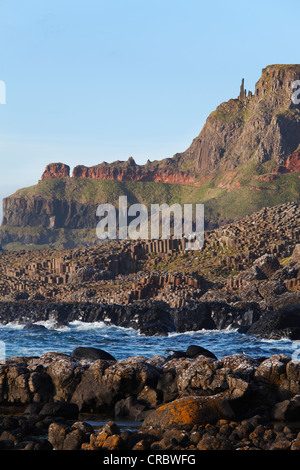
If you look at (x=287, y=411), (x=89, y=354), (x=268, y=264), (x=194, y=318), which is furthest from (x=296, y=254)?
(x=287, y=411)

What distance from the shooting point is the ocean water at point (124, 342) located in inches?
1723

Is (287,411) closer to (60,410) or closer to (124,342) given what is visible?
(60,410)

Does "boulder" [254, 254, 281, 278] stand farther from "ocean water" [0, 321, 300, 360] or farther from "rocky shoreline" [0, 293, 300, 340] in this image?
"ocean water" [0, 321, 300, 360]

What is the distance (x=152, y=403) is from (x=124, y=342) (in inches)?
1120

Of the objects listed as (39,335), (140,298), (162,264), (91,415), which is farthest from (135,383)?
(162,264)

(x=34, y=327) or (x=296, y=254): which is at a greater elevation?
(x=296, y=254)

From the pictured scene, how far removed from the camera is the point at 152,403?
24.5 m

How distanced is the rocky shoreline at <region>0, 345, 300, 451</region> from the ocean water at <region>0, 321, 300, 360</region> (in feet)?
46.4

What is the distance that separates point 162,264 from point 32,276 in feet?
69.8

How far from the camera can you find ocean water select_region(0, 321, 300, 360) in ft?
144

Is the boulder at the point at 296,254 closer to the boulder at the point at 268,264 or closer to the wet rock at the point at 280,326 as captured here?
the boulder at the point at 268,264

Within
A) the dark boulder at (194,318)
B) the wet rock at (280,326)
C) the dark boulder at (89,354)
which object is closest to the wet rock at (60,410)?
the dark boulder at (89,354)

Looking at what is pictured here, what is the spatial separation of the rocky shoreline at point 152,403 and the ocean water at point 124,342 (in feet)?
46.4

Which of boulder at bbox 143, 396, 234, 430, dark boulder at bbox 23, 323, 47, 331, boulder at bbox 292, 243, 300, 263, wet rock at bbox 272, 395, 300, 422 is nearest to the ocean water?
dark boulder at bbox 23, 323, 47, 331
